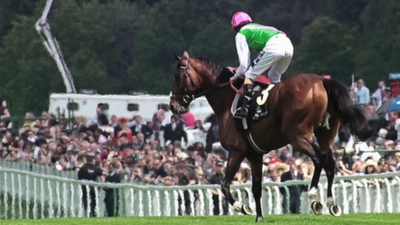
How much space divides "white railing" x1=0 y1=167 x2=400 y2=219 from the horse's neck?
215 cm

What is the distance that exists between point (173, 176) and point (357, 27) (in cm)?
2662

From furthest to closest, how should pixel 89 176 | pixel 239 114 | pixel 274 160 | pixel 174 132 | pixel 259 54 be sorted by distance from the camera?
pixel 174 132, pixel 274 160, pixel 89 176, pixel 259 54, pixel 239 114

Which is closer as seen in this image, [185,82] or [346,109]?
[346,109]

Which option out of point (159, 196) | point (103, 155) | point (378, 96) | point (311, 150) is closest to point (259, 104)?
point (311, 150)

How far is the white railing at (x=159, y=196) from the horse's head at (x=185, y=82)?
1960mm

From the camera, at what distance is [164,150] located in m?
20.1

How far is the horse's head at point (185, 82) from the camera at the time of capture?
12.4 metres

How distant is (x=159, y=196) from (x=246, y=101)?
149 inches

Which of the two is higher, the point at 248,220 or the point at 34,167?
the point at 34,167

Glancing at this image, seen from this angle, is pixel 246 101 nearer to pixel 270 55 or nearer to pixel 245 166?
pixel 270 55

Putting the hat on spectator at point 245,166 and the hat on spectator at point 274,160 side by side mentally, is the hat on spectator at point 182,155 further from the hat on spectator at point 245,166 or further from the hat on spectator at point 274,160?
the hat on spectator at point 245,166

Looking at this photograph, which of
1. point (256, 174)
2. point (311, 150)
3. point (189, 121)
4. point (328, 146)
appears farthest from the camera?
point (189, 121)

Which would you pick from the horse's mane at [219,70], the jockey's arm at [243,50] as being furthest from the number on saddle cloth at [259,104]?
the horse's mane at [219,70]

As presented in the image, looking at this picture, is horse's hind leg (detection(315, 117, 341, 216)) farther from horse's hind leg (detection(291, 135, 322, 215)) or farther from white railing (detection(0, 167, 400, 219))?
white railing (detection(0, 167, 400, 219))
